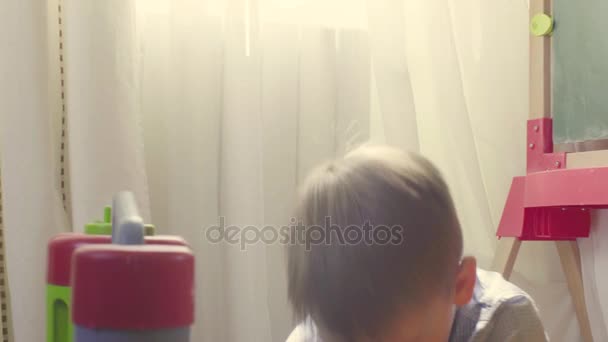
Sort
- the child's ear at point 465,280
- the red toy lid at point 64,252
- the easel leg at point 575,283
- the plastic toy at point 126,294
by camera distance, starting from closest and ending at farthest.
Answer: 1. the plastic toy at point 126,294
2. the red toy lid at point 64,252
3. the child's ear at point 465,280
4. the easel leg at point 575,283

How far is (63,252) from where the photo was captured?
558mm

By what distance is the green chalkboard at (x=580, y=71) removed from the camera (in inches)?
46.4

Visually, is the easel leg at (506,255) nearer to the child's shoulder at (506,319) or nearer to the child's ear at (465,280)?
the child's shoulder at (506,319)

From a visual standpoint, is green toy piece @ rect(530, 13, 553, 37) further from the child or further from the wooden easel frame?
the child

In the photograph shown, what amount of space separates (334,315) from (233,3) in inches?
26.3

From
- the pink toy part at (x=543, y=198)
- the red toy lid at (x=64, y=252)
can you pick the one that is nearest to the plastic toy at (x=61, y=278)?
the red toy lid at (x=64, y=252)

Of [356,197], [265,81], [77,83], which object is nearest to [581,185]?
[265,81]

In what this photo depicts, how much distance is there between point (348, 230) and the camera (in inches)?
24.9

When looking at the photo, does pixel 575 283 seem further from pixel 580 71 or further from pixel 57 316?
pixel 57 316

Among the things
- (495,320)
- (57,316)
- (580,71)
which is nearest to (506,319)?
(495,320)

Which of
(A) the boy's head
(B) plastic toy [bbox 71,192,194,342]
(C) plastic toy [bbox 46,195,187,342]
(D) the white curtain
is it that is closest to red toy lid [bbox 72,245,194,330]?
(B) plastic toy [bbox 71,192,194,342]

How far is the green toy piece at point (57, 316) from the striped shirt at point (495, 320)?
0.23 meters

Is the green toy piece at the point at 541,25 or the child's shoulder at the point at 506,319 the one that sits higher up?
the green toy piece at the point at 541,25

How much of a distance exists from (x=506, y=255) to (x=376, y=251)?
2.43ft
